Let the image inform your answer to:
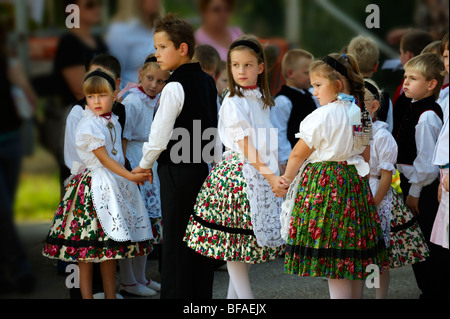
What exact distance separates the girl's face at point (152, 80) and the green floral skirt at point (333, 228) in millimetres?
1312

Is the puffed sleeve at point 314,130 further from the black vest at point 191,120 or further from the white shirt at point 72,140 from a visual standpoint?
the white shirt at point 72,140

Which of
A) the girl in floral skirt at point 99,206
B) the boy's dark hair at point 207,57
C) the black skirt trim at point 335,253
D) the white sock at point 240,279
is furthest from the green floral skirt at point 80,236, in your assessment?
the boy's dark hair at point 207,57

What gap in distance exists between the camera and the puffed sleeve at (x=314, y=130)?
2850mm

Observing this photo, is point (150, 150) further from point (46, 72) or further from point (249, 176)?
point (46, 72)

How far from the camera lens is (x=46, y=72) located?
1.89 m

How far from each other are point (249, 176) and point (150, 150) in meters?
0.49

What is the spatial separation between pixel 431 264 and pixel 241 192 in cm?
120

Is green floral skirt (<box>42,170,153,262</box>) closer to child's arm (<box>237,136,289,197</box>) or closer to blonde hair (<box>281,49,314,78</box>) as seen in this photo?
child's arm (<box>237,136,289,197</box>)

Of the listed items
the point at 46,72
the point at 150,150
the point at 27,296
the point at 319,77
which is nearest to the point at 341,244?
the point at 319,77

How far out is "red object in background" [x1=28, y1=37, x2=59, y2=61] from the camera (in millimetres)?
1781

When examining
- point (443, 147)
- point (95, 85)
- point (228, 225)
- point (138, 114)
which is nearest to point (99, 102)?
point (95, 85)

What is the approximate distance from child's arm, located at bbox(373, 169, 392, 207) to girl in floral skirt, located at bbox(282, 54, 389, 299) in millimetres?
296

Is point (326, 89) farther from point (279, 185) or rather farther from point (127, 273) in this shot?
point (127, 273)

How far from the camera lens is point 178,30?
3.20m
